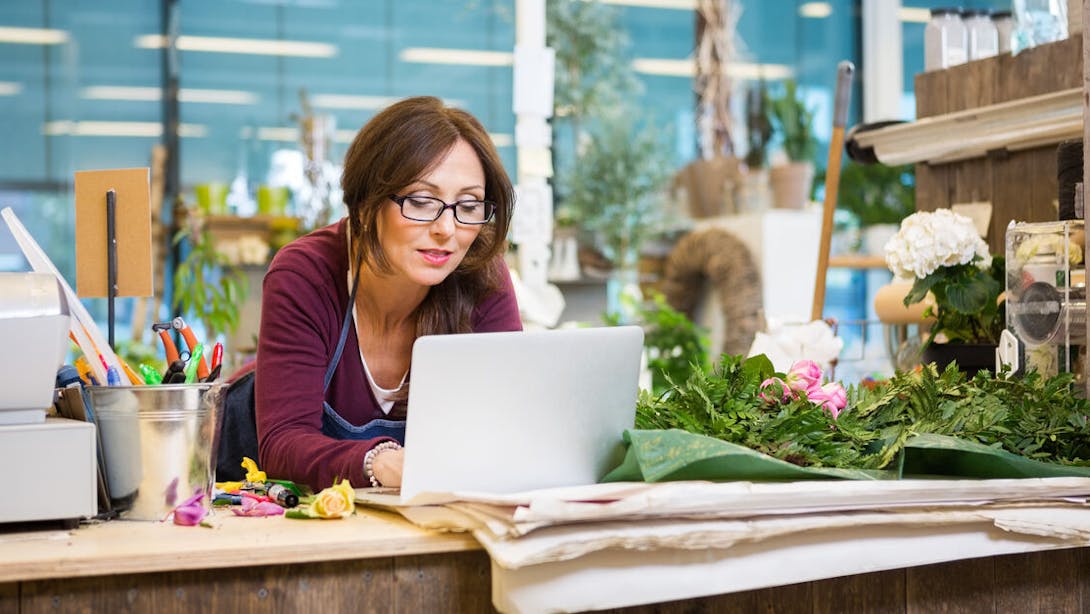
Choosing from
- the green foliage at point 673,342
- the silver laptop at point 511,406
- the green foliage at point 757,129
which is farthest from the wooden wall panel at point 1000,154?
the green foliage at point 757,129

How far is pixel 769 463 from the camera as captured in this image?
112cm

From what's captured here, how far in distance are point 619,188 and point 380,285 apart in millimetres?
5251

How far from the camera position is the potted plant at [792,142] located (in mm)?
6500

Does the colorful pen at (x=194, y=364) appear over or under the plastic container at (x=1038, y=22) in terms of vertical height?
under

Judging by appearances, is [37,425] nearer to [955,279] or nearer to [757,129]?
[955,279]

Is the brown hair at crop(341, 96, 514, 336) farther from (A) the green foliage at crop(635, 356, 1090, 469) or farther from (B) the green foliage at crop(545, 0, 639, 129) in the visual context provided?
(B) the green foliage at crop(545, 0, 639, 129)

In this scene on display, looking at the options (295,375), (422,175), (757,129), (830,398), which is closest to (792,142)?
(757,129)

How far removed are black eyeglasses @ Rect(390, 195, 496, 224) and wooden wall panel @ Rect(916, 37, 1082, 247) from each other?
1.35 m

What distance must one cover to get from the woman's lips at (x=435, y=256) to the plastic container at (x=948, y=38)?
5.36 ft

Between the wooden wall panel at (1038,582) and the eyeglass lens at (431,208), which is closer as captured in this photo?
the wooden wall panel at (1038,582)

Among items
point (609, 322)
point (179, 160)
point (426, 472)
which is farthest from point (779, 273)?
point (426, 472)

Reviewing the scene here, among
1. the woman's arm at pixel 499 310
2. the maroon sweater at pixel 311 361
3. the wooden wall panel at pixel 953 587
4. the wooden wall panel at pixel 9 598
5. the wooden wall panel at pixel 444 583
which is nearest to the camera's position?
the wooden wall panel at pixel 9 598

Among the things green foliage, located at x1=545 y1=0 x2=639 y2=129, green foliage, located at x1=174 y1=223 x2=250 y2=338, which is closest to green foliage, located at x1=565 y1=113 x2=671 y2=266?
green foliage, located at x1=545 y1=0 x2=639 y2=129

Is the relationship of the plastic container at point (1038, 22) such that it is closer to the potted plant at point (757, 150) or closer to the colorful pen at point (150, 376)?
the colorful pen at point (150, 376)
